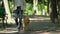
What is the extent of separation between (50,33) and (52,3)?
722 cm

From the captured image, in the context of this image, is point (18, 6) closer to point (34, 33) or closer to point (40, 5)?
point (34, 33)

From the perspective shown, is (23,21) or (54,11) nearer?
(23,21)

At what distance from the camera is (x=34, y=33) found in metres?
9.89

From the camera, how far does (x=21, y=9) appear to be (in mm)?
10008

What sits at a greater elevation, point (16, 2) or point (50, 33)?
point (16, 2)

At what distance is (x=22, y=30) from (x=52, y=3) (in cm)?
654

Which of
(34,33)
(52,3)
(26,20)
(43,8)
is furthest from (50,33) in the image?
(43,8)

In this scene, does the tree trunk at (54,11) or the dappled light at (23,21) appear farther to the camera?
the tree trunk at (54,11)

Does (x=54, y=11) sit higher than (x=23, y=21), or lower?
higher

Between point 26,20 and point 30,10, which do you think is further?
point 30,10

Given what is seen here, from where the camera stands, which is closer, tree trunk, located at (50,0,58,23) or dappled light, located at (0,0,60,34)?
dappled light, located at (0,0,60,34)

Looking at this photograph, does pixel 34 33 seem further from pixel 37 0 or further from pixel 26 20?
pixel 37 0

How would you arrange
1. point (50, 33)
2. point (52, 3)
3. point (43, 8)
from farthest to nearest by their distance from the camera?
point (43, 8)
point (52, 3)
point (50, 33)

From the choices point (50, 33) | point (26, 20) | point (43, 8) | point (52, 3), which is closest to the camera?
point (50, 33)
